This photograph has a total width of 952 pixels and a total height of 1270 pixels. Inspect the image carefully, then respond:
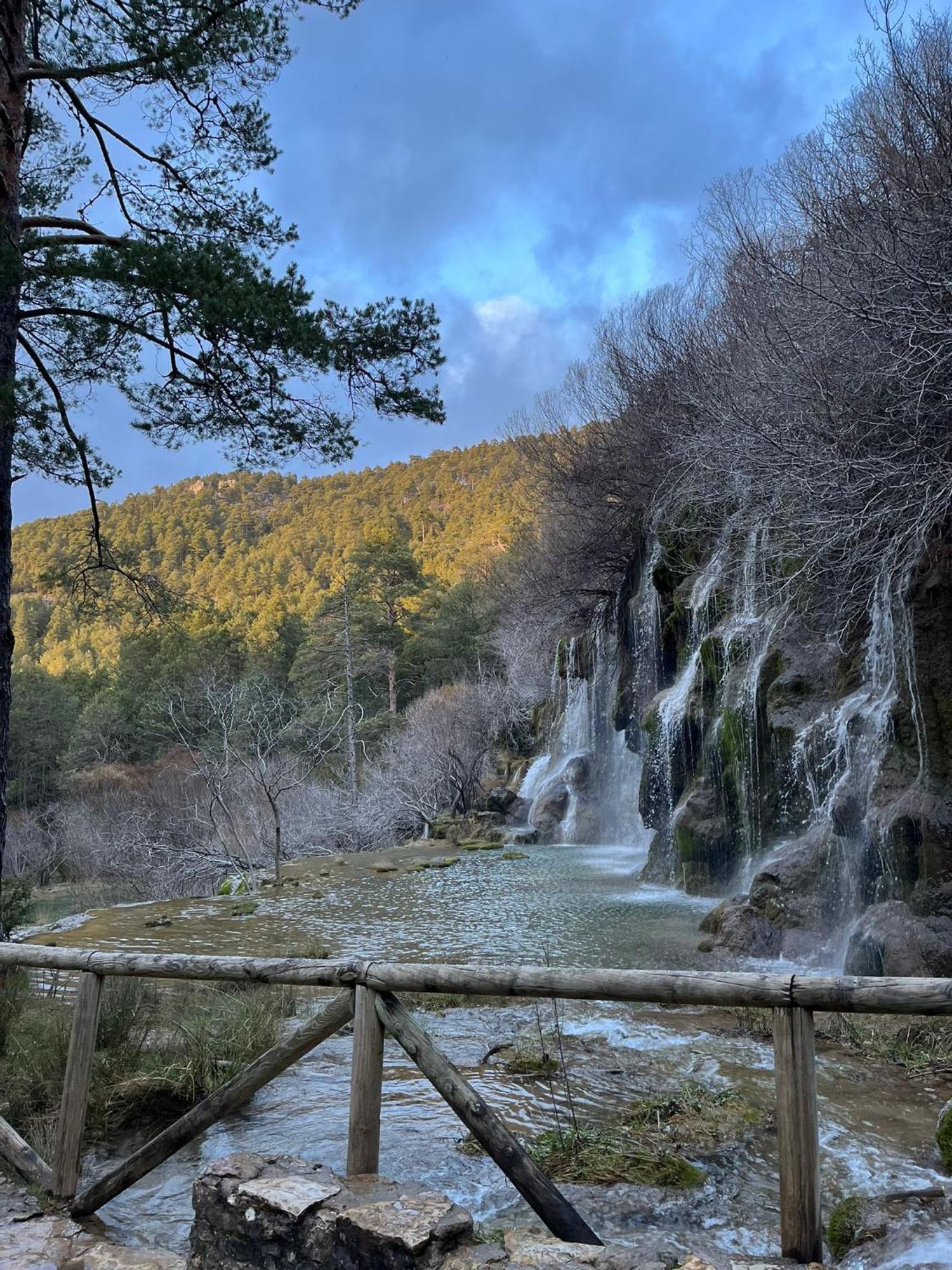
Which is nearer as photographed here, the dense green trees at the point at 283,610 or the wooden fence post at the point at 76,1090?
the wooden fence post at the point at 76,1090

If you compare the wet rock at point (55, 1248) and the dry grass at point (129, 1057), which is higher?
the dry grass at point (129, 1057)

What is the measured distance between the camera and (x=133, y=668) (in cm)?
4584

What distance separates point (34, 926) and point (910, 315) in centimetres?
1445

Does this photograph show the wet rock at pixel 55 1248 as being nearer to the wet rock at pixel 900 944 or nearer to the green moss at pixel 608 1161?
the green moss at pixel 608 1161

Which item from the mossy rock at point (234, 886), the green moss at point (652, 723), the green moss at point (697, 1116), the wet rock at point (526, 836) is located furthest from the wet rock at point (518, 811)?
the green moss at point (697, 1116)

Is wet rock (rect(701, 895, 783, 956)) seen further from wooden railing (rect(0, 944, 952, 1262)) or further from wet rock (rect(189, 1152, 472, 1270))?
wet rock (rect(189, 1152, 472, 1270))

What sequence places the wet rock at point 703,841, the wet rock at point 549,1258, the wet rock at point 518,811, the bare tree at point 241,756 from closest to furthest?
1. the wet rock at point 549,1258
2. the wet rock at point 703,841
3. the bare tree at point 241,756
4. the wet rock at point 518,811

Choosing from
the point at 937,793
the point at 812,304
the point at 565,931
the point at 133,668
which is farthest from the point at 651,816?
the point at 133,668

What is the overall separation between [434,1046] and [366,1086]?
1.04ft

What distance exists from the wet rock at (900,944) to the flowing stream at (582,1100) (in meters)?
1.57

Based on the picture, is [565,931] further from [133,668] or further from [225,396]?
[133,668]

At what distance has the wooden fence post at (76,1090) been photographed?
3725 millimetres

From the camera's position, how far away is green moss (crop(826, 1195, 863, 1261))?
318cm

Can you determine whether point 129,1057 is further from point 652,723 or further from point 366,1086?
point 652,723
